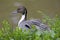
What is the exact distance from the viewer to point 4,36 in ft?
11.7

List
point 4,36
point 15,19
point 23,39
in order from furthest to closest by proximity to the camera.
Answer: point 15,19, point 4,36, point 23,39

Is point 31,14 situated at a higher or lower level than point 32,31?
lower

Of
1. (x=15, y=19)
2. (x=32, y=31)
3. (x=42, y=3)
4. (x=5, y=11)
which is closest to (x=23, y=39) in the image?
(x=32, y=31)

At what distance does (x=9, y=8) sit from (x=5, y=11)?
13.1 inches

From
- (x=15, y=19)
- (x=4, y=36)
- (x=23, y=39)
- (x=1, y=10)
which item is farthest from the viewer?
(x=1, y=10)

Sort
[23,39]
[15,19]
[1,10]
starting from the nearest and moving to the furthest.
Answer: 1. [23,39]
2. [15,19]
3. [1,10]

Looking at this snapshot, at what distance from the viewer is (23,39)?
3.30m

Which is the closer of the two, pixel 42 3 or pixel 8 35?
pixel 8 35

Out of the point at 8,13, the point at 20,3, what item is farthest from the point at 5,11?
the point at 20,3

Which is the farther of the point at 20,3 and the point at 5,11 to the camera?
the point at 20,3

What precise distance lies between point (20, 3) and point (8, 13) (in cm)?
92

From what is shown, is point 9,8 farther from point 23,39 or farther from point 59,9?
point 23,39

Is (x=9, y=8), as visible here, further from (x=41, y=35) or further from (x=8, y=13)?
(x=41, y=35)

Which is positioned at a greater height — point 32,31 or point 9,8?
point 32,31
